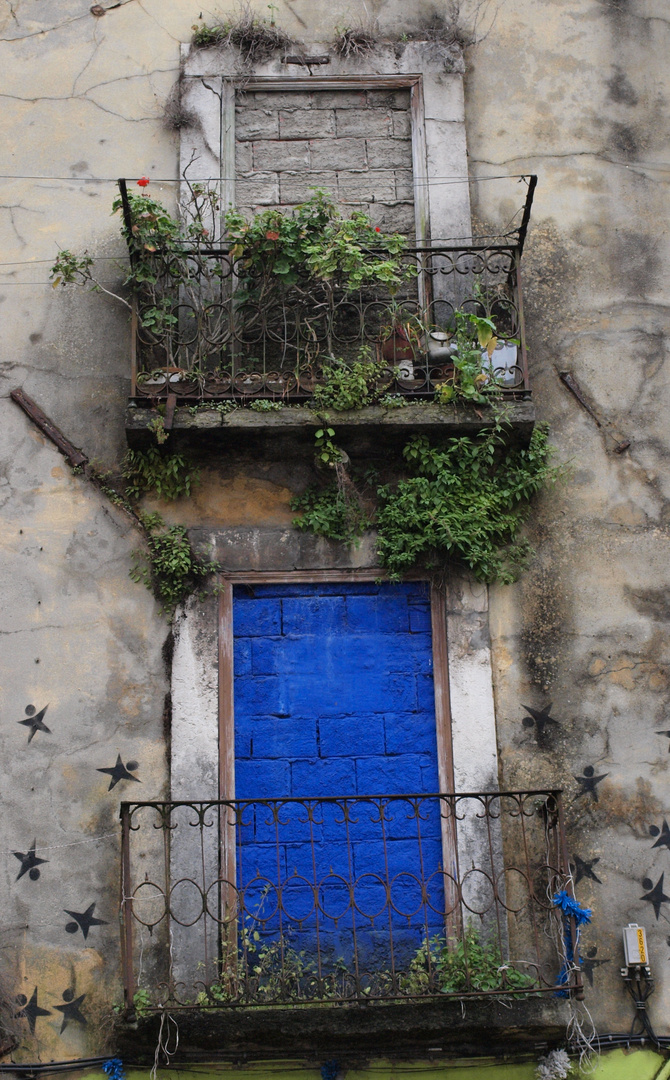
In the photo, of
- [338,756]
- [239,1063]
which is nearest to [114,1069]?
[239,1063]

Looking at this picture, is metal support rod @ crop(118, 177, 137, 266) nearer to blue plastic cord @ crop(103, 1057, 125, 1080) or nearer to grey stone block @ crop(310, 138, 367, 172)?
grey stone block @ crop(310, 138, 367, 172)

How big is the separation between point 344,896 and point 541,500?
7.65 feet

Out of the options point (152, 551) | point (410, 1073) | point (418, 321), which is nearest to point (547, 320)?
point (418, 321)

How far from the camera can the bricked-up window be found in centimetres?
659

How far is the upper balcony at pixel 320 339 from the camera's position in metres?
5.80

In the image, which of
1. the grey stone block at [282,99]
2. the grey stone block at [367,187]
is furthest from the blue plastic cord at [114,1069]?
the grey stone block at [282,99]

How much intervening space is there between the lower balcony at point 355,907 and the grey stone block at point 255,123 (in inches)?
154

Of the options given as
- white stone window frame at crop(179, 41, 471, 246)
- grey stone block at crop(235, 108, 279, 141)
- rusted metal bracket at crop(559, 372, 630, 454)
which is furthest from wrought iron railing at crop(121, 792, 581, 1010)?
grey stone block at crop(235, 108, 279, 141)

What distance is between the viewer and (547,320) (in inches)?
251

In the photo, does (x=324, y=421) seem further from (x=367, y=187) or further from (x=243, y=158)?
(x=243, y=158)

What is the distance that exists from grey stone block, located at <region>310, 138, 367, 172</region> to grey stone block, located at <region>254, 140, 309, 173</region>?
0.05 m

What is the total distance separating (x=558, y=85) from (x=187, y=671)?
13.6 feet

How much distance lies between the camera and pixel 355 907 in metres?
5.33

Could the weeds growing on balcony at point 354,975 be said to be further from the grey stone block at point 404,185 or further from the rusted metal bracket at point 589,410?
the grey stone block at point 404,185
